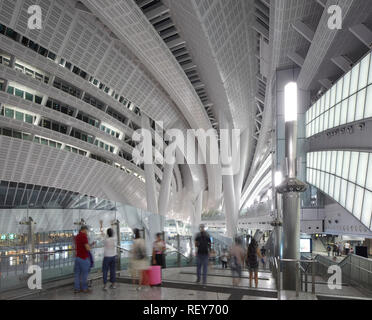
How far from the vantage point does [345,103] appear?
15.0 metres

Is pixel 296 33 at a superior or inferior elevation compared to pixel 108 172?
superior

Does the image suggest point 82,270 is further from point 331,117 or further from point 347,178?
point 331,117

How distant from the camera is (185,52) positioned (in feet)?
75.8

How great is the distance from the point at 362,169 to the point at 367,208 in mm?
1582

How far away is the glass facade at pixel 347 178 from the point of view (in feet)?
43.5

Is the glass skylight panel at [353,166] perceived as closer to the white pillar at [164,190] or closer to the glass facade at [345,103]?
the glass facade at [345,103]

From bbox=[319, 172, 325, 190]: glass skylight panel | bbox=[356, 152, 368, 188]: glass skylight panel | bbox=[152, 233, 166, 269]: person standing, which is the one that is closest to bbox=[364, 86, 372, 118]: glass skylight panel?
bbox=[356, 152, 368, 188]: glass skylight panel

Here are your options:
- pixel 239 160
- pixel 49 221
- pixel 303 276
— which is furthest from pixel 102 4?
pixel 239 160

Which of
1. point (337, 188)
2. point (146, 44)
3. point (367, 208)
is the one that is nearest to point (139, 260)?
point (367, 208)

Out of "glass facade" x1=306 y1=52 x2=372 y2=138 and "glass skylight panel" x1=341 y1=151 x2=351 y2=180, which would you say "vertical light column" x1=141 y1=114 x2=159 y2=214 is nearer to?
"glass facade" x1=306 y1=52 x2=372 y2=138

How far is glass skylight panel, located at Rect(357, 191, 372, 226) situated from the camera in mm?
12898

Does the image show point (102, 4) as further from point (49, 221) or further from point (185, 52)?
point (49, 221)

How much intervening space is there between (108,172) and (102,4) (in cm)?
2067

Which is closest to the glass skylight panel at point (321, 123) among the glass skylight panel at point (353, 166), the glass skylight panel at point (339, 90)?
the glass skylight panel at point (339, 90)
